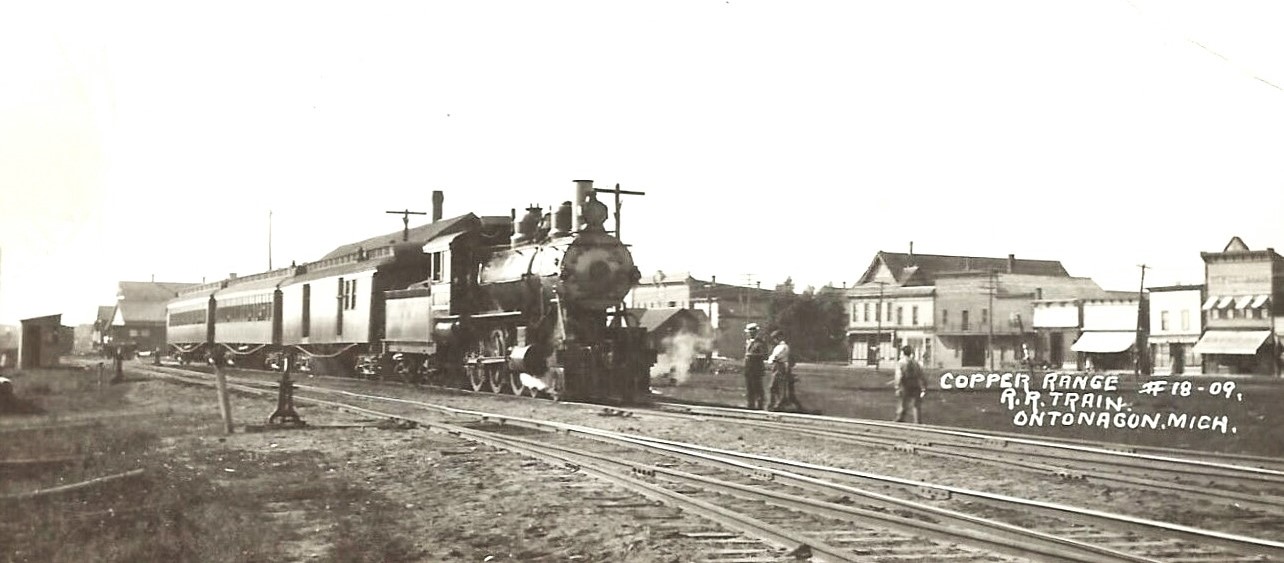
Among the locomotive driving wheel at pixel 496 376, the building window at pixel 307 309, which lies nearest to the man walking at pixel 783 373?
the locomotive driving wheel at pixel 496 376

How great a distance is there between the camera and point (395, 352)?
2609 centimetres

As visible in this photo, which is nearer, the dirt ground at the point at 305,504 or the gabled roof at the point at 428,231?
the dirt ground at the point at 305,504

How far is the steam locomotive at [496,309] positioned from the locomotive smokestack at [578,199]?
0.02 meters

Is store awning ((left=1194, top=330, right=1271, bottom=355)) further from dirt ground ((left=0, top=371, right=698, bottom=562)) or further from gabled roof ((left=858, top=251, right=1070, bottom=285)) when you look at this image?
gabled roof ((left=858, top=251, right=1070, bottom=285))

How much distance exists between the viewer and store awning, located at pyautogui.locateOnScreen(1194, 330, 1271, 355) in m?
14.2

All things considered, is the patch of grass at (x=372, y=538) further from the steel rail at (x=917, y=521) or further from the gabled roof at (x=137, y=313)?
the gabled roof at (x=137, y=313)

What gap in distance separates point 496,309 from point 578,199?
3115 millimetres

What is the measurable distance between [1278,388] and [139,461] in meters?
15.0

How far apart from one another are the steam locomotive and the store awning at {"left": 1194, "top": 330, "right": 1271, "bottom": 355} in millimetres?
9703

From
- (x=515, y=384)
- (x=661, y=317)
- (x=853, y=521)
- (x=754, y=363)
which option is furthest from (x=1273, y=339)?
(x=661, y=317)

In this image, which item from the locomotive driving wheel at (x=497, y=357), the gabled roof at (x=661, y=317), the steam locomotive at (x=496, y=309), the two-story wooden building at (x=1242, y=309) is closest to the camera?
the two-story wooden building at (x=1242, y=309)

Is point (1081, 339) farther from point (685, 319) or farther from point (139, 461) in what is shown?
point (685, 319)

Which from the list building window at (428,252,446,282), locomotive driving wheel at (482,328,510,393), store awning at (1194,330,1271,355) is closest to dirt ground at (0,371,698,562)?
locomotive driving wheel at (482,328,510,393)

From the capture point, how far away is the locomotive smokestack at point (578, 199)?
67.7 feet
